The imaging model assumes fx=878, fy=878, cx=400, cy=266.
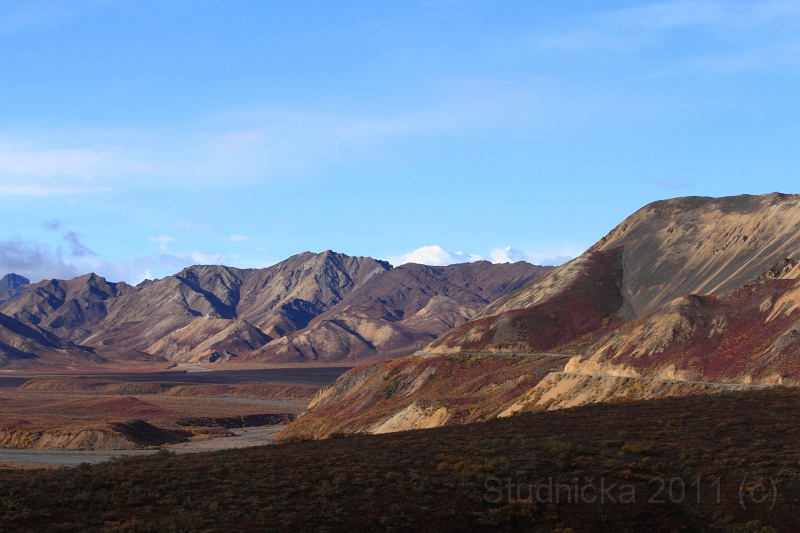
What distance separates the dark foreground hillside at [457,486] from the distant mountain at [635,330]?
25.5m

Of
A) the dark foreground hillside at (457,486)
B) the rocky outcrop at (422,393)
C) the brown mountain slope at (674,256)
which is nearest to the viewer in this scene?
the dark foreground hillside at (457,486)

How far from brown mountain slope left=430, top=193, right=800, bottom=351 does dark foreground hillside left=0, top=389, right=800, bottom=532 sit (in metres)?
69.5

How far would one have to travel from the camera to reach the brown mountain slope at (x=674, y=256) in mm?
112625

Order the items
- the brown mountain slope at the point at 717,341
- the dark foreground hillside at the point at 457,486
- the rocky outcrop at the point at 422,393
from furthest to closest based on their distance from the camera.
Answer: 1. the rocky outcrop at the point at 422,393
2. the brown mountain slope at the point at 717,341
3. the dark foreground hillside at the point at 457,486

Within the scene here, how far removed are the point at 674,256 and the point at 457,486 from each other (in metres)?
108

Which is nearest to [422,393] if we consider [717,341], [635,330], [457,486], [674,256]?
[635,330]

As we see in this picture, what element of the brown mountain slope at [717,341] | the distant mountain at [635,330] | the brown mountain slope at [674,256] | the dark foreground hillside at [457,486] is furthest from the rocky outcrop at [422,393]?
the dark foreground hillside at [457,486]

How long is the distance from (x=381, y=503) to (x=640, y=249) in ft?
387

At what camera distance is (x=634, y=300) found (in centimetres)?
12450

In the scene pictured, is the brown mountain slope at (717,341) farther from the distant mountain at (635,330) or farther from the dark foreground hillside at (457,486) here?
the dark foreground hillside at (457,486)

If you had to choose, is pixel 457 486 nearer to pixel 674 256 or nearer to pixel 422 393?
pixel 422 393

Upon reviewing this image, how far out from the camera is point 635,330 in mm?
79312

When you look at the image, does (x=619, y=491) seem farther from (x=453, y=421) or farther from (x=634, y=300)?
(x=634, y=300)

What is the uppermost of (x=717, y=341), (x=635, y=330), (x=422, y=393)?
(x=635, y=330)
